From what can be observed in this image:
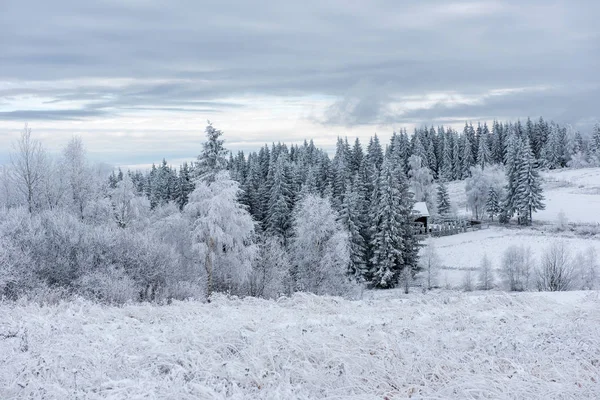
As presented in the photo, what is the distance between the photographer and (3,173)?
34.3 meters

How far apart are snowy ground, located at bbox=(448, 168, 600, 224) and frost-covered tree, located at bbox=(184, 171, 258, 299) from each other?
53122 millimetres

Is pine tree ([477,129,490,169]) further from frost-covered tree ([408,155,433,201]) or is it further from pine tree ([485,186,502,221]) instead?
pine tree ([485,186,502,221])

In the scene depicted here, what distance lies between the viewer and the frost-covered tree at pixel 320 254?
38.5 meters

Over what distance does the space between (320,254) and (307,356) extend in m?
33.7

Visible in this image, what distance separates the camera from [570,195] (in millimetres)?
78312

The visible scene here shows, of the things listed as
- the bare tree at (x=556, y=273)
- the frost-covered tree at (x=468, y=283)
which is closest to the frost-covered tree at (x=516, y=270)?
the bare tree at (x=556, y=273)


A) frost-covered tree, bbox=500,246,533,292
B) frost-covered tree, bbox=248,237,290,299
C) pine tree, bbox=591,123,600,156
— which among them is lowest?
frost-covered tree, bbox=500,246,533,292

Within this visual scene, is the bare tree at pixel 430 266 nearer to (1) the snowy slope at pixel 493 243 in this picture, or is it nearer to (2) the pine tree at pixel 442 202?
(1) the snowy slope at pixel 493 243

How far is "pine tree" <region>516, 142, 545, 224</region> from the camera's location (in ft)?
215

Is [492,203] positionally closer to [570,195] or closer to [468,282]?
[570,195]

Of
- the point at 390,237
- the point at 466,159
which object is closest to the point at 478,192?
the point at 390,237

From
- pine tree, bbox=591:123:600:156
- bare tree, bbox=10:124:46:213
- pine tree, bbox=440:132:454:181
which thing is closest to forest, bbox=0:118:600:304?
bare tree, bbox=10:124:46:213

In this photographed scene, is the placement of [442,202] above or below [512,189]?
below

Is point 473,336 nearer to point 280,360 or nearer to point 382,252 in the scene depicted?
point 280,360
